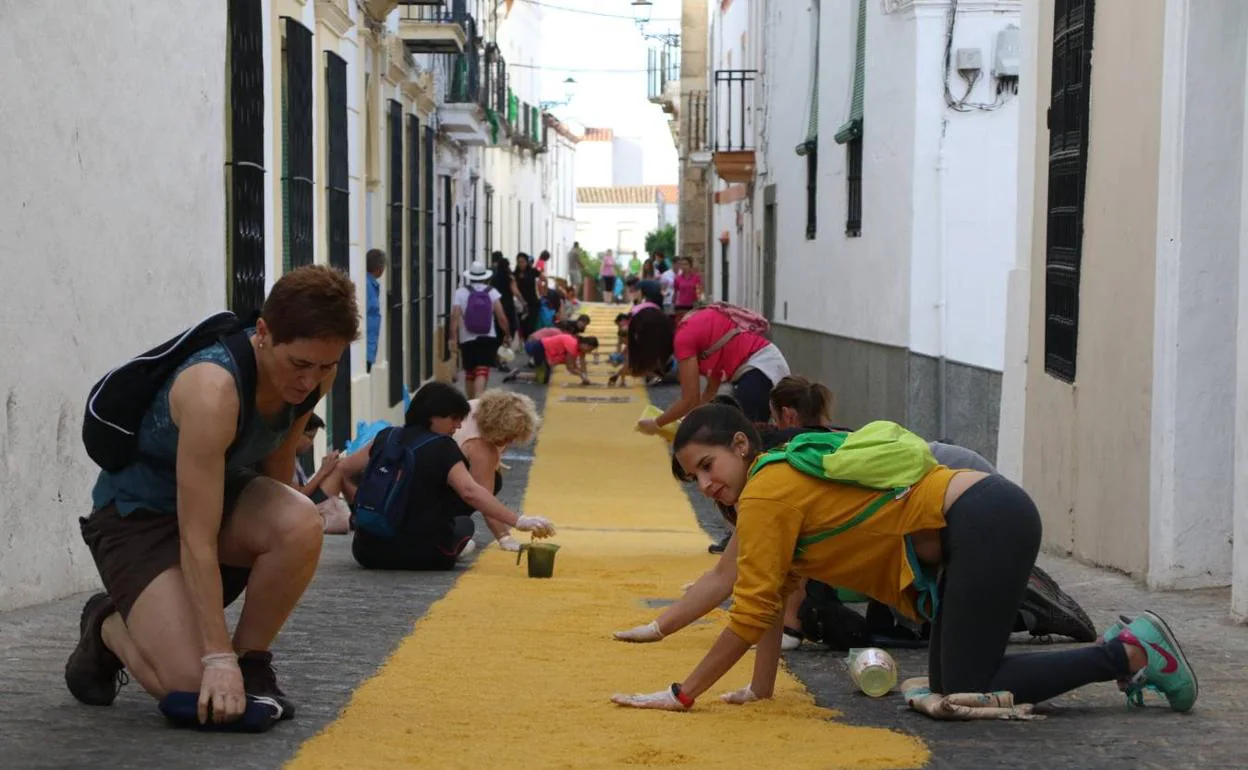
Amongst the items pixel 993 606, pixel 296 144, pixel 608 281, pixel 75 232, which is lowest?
pixel 608 281

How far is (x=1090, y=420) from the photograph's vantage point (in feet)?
32.0

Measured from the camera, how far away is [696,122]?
130ft

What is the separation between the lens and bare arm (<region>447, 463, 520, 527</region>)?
9.05 metres

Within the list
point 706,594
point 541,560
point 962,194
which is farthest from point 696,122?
point 706,594

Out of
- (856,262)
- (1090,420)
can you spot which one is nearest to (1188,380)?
(1090,420)

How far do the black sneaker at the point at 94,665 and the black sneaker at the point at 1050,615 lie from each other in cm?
305

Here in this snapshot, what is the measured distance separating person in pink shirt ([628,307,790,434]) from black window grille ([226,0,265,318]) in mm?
2228

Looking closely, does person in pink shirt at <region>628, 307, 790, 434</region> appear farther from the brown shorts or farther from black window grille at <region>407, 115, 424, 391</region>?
black window grille at <region>407, 115, 424, 391</region>

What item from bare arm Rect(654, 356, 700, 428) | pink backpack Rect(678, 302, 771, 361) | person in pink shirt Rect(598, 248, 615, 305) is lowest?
person in pink shirt Rect(598, 248, 615, 305)

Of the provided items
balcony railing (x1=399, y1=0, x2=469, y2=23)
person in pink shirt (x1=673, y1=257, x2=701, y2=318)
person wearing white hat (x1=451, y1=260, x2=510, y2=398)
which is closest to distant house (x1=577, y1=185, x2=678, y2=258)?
person in pink shirt (x1=673, y1=257, x2=701, y2=318)

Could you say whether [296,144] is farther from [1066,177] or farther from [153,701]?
[153,701]

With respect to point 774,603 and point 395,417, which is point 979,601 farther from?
point 395,417

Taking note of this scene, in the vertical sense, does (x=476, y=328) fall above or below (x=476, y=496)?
below

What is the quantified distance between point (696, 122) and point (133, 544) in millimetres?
35112
